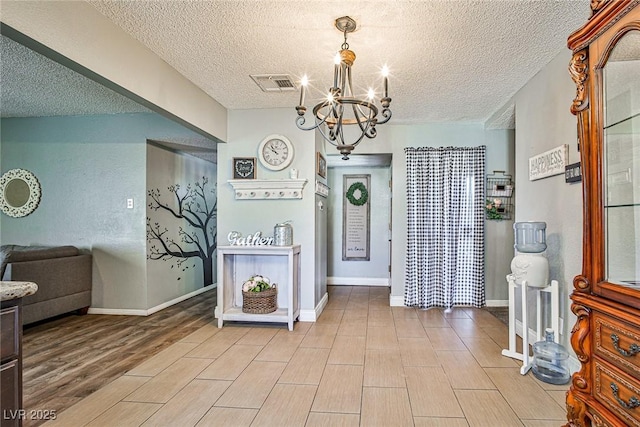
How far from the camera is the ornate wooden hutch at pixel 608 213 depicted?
1.38 m

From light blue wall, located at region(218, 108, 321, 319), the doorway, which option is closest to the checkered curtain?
light blue wall, located at region(218, 108, 321, 319)

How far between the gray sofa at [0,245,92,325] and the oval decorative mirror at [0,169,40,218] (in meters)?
0.49

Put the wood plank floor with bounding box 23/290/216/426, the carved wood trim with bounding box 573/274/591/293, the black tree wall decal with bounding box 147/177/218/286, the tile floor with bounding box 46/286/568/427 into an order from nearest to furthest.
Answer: the carved wood trim with bounding box 573/274/591/293 < the tile floor with bounding box 46/286/568/427 < the wood plank floor with bounding box 23/290/216/426 < the black tree wall decal with bounding box 147/177/218/286

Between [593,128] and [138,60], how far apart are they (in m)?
2.74

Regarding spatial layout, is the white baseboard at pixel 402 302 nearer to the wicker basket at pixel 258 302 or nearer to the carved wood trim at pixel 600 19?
the wicker basket at pixel 258 302

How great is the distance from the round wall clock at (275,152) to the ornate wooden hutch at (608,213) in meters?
2.81

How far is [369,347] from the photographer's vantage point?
123 inches

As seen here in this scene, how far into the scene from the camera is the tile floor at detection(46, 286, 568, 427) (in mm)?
2012

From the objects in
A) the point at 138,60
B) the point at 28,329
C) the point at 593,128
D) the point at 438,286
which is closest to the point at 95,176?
the point at 28,329

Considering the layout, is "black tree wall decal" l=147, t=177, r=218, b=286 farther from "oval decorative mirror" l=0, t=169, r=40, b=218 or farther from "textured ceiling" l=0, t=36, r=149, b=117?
"oval decorative mirror" l=0, t=169, r=40, b=218

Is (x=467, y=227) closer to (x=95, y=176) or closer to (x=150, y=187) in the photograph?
(x=150, y=187)

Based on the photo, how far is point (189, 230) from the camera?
526 cm

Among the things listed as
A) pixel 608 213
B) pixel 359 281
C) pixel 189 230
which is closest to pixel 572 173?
pixel 608 213

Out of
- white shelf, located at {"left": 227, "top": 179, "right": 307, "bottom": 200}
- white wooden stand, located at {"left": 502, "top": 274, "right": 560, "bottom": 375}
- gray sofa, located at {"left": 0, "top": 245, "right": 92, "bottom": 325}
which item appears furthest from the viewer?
white shelf, located at {"left": 227, "top": 179, "right": 307, "bottom": 200}
